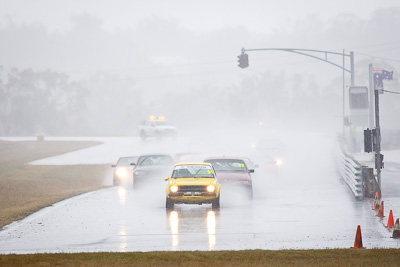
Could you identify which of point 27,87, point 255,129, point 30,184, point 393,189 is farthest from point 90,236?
point 27,87

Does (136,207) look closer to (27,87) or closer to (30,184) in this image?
(30,184)

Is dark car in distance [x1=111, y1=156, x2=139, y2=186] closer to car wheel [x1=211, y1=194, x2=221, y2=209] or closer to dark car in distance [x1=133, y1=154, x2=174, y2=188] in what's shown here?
dark car in distance [x1=133, y1=154, x2=174, y2=188]

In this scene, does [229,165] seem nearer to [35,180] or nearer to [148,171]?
[148,171]

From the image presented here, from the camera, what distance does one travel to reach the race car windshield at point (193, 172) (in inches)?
988

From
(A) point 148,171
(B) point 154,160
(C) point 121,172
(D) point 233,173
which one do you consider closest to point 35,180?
(C) point 121,172

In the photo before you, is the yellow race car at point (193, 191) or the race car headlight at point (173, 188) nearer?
the yellow race car at point (193, 191)

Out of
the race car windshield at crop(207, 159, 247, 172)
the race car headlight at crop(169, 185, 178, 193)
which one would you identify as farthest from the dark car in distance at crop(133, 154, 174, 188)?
the race car headlight at crop(169, 185, 178, 193)

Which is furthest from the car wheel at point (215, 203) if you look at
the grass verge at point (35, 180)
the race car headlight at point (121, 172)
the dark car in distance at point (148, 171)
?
the race car headlight at point (121, 172)

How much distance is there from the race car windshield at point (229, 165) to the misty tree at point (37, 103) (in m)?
119

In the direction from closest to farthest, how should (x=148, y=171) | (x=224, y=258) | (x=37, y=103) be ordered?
(x=224, y=258)
(x=148, y=171)
(x=37, y=103)

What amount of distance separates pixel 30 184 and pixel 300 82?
16023 centimetres

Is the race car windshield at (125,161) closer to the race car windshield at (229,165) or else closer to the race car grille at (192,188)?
the race car windshield at (229,165)

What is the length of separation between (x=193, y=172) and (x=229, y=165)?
12.8 feet

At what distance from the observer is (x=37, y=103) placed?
15012cm
